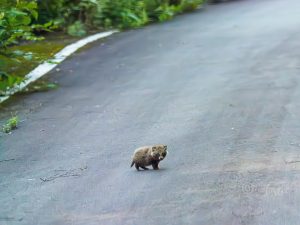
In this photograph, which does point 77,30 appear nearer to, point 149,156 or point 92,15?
point 92,15

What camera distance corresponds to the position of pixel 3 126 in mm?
10805

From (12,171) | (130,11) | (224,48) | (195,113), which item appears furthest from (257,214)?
(130,11)

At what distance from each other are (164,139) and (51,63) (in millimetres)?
5200

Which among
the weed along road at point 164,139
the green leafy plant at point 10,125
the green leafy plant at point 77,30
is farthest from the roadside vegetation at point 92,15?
the green leafy plant at point 10,125

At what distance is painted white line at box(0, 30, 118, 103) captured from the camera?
13578 millimetres

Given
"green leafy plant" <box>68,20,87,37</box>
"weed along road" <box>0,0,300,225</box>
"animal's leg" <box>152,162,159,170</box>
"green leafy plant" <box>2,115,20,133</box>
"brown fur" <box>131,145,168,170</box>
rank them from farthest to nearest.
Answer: "green leafy plant" <box>68,20,87,37</box>
"green leafy plant" <box>2,115,20,133</box>
"animal's leg" <box>152,162,159,170</box>
"brown fur" <box>131,145,168,170</box>
"weed along road" <box>0,0,300,225</box>

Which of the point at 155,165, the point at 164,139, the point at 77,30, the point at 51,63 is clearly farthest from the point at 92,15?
the point at 155,165

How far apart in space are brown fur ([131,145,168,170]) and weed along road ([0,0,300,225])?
0.36ft

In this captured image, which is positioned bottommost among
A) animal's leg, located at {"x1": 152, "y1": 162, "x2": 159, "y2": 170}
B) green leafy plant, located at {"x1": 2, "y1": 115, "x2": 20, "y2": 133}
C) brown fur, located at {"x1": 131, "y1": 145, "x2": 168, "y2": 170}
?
green leafy plant, located at {"x1": 2, "y1": 115, "x2": 20, "y2": 133}

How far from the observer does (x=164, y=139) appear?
364 inches

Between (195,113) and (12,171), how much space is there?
317 cm

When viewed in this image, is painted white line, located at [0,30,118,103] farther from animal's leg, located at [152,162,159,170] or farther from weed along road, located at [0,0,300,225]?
animal's leg, located at [152,162,159,170]

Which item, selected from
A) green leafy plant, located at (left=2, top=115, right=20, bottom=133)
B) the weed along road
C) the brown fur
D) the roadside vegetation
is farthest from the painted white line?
the brown fur

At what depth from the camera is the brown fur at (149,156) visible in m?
7.79
